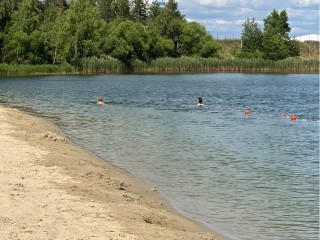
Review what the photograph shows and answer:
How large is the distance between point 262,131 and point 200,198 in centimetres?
1773

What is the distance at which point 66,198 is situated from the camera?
507 inches

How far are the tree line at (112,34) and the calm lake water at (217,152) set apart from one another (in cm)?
5551

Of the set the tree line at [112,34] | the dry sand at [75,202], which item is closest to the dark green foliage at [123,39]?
the tree line at [112,34]

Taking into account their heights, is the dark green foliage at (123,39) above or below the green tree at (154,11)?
below

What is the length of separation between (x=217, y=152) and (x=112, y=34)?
4193 inches

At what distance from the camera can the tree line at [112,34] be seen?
107625mm

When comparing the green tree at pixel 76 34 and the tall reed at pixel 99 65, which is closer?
the tall reed at pixel 99 65

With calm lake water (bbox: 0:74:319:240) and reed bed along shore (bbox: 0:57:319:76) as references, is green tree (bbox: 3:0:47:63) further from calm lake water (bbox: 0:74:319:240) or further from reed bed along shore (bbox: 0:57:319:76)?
calm lake water (bbox: 0:74:319:240)

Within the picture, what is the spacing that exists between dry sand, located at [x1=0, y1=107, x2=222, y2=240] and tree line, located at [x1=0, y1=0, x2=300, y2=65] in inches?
3553

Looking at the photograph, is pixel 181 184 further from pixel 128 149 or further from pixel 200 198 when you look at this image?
pixel 128 149

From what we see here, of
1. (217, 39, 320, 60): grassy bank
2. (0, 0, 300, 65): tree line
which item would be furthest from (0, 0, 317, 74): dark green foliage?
(217, 39, 320, 60): grassy bank

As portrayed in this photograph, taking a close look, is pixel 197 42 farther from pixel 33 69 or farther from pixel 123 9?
pixel 33 69

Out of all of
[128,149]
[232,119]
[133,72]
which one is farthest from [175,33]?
[128,149]

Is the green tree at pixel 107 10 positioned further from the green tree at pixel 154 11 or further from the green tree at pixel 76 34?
the green tree at pixel 76 34
